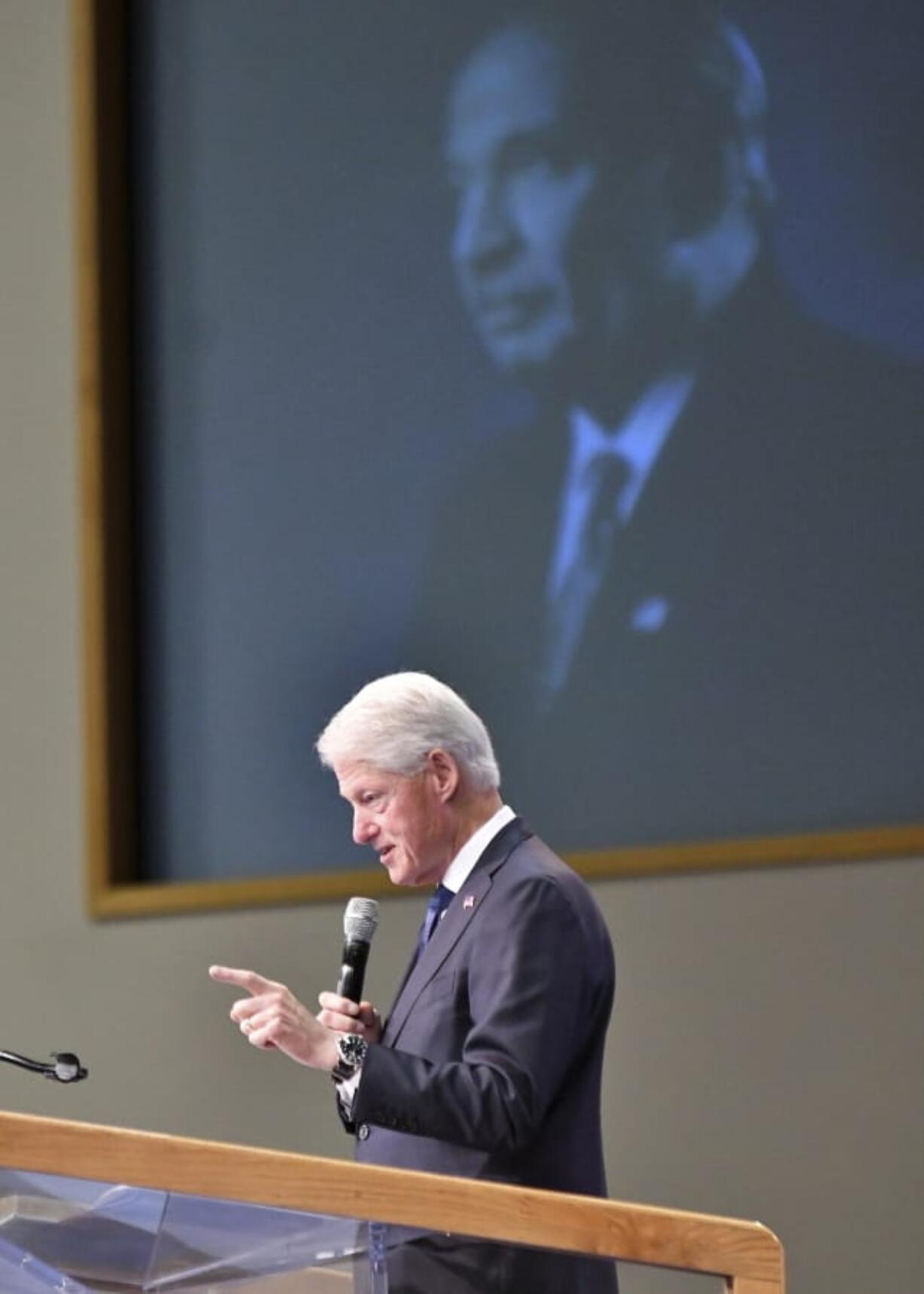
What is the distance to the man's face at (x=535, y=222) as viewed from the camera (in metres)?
4.11

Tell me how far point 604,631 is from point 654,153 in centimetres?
92

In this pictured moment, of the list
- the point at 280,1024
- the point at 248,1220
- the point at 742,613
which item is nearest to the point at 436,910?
the point at 280,1024

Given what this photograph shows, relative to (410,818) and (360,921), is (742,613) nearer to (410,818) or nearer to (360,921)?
(410,818)

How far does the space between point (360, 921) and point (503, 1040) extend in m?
0.32

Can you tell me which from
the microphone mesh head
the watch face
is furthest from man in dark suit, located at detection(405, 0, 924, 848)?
the watch face

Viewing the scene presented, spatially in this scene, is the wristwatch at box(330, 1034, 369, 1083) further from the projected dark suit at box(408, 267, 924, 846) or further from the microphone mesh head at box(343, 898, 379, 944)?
the projected dark suit at box(408, 267, 924, 846)

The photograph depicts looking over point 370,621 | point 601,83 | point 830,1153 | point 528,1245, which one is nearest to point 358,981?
point 528,1245

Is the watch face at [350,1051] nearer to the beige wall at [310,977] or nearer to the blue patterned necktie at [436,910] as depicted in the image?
the blue patterned necktie at [436,910]

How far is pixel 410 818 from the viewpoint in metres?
2.83

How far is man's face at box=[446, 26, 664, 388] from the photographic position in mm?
4113

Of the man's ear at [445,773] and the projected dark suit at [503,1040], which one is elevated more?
the man's ear at [445,773]

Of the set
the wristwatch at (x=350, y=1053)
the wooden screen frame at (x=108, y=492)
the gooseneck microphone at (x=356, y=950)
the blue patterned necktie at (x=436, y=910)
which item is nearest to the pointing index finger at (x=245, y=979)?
the wristwatch at (x=350, y=1053)

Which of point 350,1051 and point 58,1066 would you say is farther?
point 350,1051

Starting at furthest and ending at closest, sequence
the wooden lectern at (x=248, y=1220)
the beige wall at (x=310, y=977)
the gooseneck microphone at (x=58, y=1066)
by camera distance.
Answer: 1. the beige wall at (x=310, y=977)
2. the gooseneck microphone at (x=58, y=1066)
3. the wooden lectern at (x=248, y=1220)
